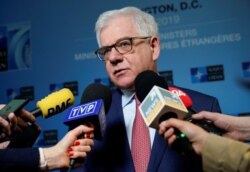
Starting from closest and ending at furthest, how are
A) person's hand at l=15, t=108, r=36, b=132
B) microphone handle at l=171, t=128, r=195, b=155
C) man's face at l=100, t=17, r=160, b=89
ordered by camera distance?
microphone handle at l=171, t=128, r=195, b=155 → person's hand at l=15, t=108, r=36, b=132 → man's face at l=100, t=17, r=160, b=89

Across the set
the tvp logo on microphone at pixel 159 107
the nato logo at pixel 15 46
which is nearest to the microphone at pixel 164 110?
the tvp logo on microphone at pixel 159 107

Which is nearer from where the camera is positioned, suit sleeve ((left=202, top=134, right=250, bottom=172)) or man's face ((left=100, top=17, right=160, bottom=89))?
suit sleeve ((left=202, top=134, right=250, bottom=172))

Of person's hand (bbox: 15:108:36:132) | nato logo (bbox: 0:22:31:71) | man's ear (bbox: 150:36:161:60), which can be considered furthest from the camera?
nato logo (bbox: 0:22:31:71)

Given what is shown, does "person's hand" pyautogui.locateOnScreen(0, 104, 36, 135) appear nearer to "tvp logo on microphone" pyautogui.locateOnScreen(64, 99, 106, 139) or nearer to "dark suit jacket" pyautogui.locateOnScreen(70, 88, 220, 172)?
"tvp logo on microphone" pyautogui.locateOnScreen(64, 99, 106, 139)

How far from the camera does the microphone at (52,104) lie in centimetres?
127

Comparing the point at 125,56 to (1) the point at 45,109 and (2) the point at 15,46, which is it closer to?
(1) the point at 45,109

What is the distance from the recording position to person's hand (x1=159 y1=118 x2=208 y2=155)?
3.23 feet

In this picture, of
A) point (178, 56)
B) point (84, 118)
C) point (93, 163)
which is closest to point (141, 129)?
point (93, 163)

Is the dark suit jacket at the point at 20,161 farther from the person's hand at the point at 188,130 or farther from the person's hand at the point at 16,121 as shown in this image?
the person's hand at the point at 188,130

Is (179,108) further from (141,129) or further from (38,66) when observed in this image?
(38,66)

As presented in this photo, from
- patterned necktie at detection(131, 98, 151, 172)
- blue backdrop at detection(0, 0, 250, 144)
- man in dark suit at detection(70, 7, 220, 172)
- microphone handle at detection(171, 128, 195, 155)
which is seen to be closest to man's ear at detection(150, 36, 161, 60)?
man in dark suit at detection(70, 7, 220, 172)

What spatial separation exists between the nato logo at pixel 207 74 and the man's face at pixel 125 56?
586 mm

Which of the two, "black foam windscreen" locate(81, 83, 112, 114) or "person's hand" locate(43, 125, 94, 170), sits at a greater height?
"black foam windscreen" locate(81, 83, 112, 114)

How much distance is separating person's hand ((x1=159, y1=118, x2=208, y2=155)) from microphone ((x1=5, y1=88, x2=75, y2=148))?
462mm
